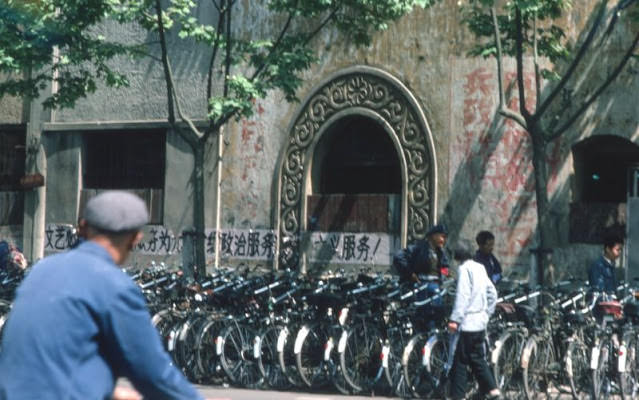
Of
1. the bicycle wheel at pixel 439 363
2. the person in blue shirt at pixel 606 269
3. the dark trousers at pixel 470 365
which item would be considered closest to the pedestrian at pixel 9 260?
the bicycle wheel at pixel 439 363

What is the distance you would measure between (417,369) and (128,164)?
477 inches

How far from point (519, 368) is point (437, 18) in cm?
828

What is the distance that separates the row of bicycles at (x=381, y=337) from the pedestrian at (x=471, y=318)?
43 centimetres

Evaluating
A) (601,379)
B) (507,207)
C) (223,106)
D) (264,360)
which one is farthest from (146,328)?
(507,207)

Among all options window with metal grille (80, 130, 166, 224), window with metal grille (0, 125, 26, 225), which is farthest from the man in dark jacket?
window with metal grille (0, 125, 26, 225)

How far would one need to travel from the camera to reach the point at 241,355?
51.9 ft

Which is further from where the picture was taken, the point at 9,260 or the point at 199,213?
the point at 9,260

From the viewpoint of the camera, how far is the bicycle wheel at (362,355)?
49.8 ft

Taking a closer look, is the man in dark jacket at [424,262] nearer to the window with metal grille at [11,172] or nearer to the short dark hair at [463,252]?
the short dark hair at [463,252]

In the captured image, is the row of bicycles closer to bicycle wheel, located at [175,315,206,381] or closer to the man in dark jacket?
bicycle wheel, located at [175,315,206,381]

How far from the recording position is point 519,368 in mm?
14156

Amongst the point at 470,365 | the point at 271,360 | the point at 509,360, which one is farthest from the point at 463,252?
the point at 271,360

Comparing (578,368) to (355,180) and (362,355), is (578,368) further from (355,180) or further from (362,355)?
(355,180)

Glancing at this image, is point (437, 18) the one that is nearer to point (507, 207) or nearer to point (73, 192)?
point (507, 207)
